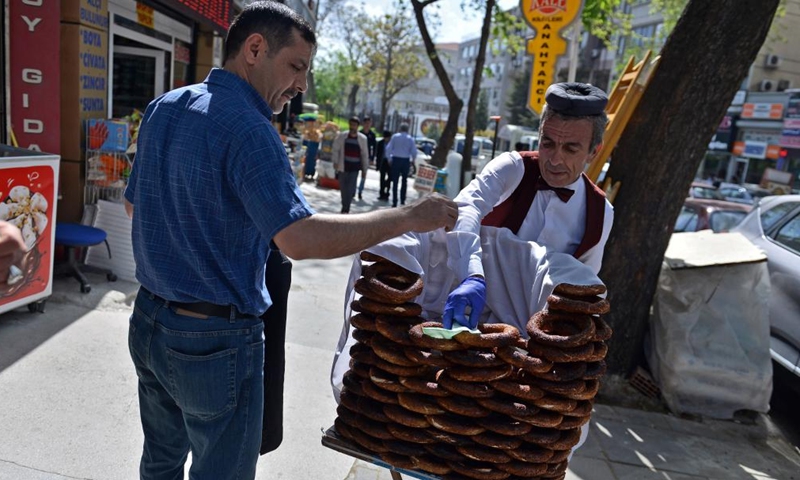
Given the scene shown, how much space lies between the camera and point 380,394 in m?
2.02

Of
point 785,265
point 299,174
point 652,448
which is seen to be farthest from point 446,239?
point 299,174

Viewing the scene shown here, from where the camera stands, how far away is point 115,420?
3.68 meters

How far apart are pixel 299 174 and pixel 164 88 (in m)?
6.91

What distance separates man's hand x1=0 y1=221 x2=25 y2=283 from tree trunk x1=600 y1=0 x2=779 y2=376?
177 inches

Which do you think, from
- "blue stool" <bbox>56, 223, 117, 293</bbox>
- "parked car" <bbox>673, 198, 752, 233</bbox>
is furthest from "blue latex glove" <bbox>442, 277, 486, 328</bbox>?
"parked car" <bbox>673, 198, 752, 233</bbox>

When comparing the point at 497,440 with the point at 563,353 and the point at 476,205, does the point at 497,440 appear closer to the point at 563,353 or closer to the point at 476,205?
the point at 563,353

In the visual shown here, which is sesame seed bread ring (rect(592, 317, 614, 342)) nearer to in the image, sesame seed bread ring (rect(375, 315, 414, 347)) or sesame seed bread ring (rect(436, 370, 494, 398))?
sesame seed bread ring (rect(436, 370, 494, 398))

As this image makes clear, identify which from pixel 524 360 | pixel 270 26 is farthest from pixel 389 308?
pixel 270 26

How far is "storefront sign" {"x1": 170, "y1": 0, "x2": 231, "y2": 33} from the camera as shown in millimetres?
6828

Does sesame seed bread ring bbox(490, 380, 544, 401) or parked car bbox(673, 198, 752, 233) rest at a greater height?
sesame seed bread ring bbox(490, 380, 544, 401)

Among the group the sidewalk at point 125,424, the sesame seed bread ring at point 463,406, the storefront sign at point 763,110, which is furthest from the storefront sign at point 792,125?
the sesame seed bread ring at point 463,406

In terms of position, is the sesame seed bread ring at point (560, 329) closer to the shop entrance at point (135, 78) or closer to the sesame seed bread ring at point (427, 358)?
the sesame seed bread ring at point (427, 358)

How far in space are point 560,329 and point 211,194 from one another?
116 cm

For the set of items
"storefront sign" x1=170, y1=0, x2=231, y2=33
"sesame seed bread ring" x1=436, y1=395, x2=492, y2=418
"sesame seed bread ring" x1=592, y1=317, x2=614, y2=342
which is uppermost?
"storefront sign" x1=170, y1=0, x2=231, y2=33
